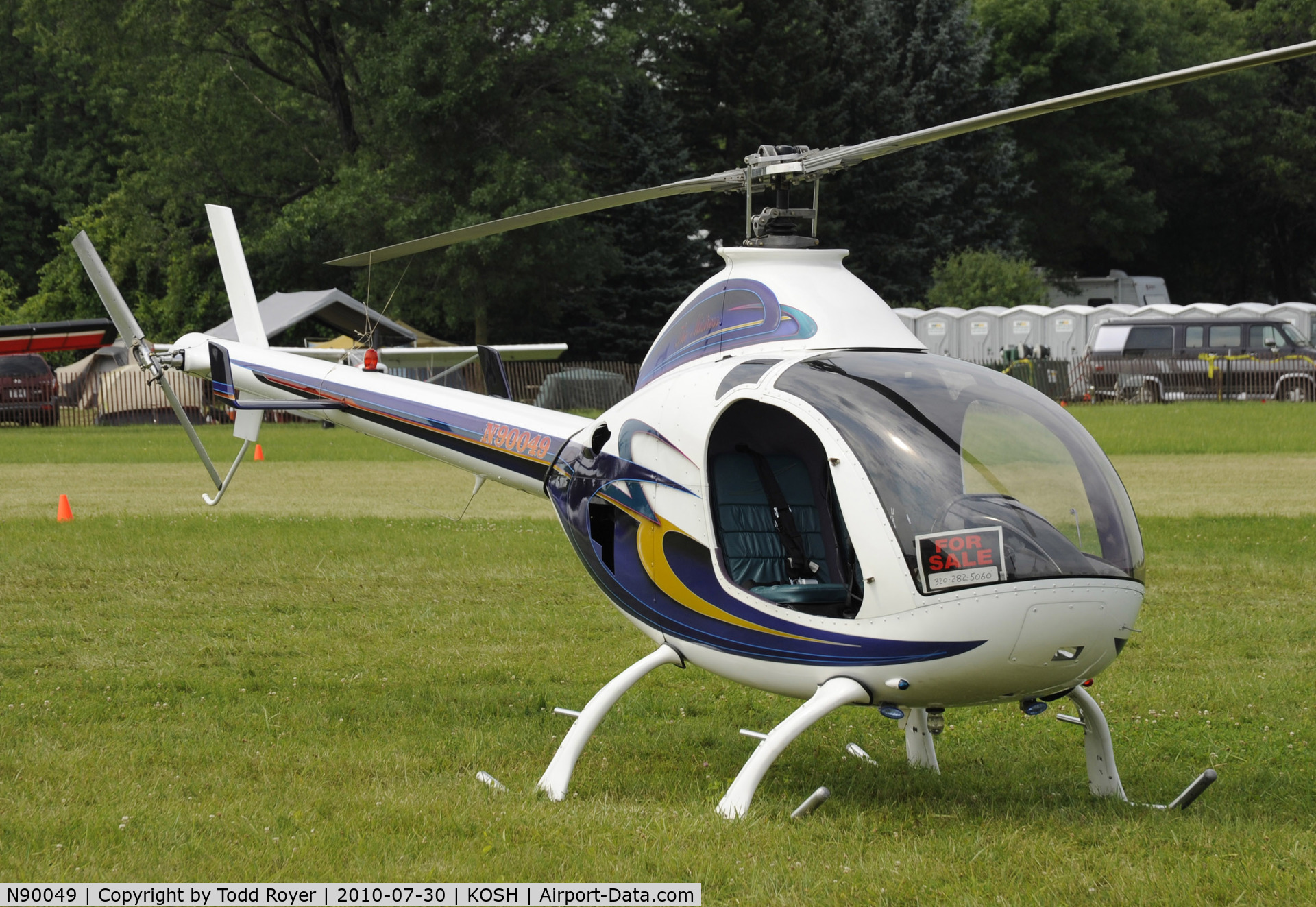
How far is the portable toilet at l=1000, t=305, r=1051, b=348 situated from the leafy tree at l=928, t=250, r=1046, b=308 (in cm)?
488

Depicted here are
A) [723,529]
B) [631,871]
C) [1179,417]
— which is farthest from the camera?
[1179,417]

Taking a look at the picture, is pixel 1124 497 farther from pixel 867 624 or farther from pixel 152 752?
pixel 152 752

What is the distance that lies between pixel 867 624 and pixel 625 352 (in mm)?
40602

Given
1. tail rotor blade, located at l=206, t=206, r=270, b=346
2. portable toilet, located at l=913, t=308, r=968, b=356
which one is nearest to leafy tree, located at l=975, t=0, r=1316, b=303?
portable toilet, located at l=913, t=308, r=968, b=356

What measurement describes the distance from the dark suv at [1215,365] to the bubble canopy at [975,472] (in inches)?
1245

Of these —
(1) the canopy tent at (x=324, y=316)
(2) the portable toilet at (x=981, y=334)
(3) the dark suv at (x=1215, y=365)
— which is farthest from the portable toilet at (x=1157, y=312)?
(1) the canopy tent at (x=324, y=316)

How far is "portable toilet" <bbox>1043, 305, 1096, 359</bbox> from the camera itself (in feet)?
133

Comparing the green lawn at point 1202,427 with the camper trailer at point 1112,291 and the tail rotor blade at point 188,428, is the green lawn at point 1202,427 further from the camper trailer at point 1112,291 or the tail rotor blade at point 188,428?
the camper trailer at point 1112,291

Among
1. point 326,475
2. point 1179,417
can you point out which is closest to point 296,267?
point 326,475

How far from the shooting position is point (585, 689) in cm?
826

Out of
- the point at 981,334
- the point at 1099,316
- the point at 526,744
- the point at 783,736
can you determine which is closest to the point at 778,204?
the point at 783,736

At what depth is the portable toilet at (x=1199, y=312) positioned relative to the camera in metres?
37.0

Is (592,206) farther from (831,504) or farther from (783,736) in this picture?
(783,736)

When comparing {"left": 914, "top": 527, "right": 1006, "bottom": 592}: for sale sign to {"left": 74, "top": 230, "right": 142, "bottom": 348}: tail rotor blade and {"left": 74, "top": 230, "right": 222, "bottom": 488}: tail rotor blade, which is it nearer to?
{"left": 74, "top": 230, "right": 222, "bottom": 488}: tail rotor blade
